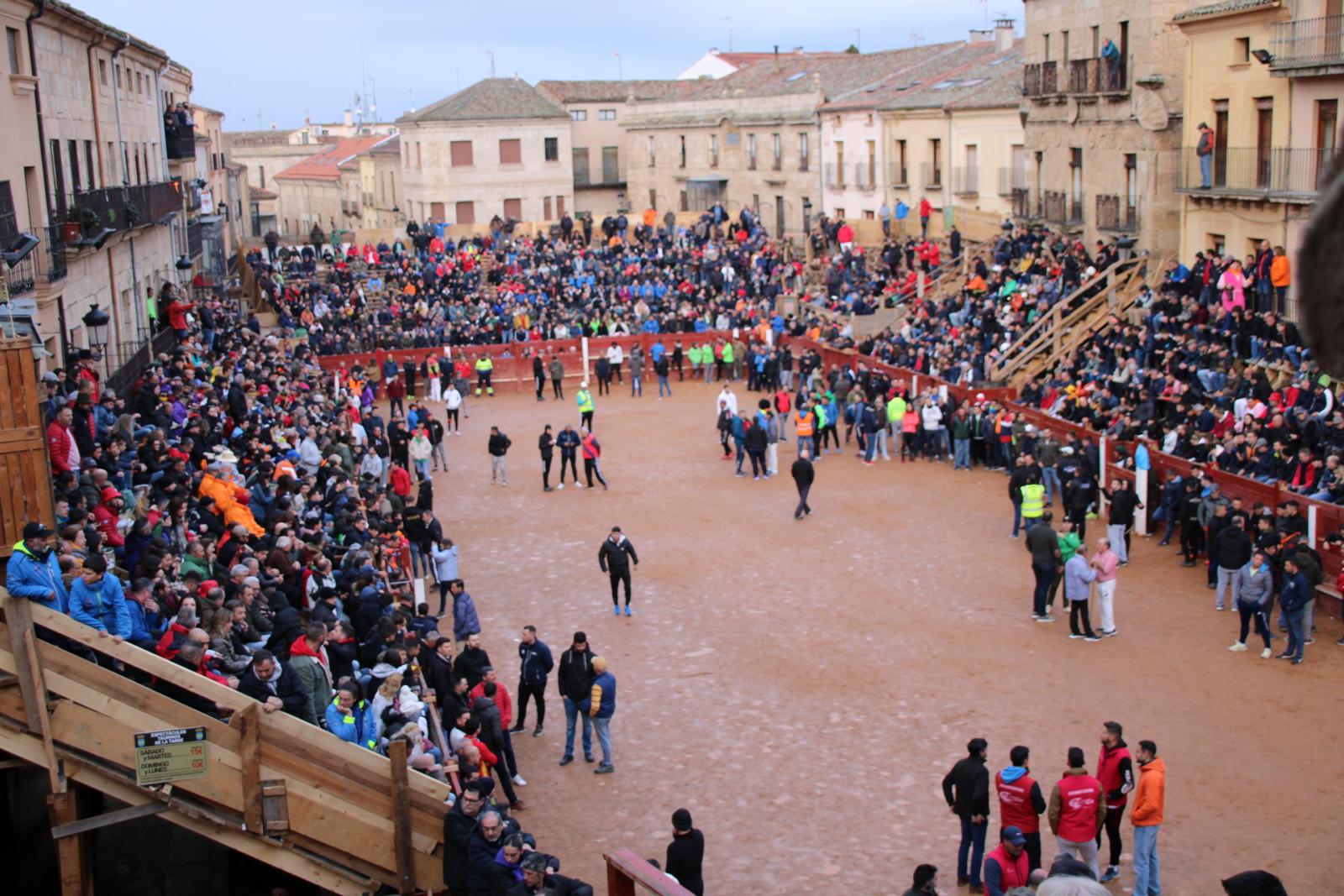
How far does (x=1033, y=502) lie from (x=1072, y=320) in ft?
41.6

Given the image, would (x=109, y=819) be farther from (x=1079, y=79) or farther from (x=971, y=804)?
(x=1079, y=79)

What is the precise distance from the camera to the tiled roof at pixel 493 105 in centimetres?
6125

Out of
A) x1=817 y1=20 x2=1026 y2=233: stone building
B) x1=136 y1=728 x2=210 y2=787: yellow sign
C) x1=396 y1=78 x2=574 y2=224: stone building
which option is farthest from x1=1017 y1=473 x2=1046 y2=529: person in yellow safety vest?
x1=396 y1=78 x2=574 y2=224: stone building

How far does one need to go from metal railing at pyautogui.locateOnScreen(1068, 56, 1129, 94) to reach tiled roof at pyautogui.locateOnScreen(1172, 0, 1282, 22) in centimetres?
305

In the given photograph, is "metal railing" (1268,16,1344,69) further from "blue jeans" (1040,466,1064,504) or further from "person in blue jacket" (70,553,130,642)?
"person in blue jacket" (70,553,130,642)

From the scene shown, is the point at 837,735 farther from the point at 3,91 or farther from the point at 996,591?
the point at 3,91

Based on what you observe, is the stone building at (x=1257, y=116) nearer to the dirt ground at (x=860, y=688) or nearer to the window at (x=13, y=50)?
the dirt ground at (x=860, y=688)

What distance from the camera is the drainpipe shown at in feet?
74.0

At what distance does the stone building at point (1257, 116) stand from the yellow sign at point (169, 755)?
21.9m

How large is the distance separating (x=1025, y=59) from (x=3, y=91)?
28971 mm

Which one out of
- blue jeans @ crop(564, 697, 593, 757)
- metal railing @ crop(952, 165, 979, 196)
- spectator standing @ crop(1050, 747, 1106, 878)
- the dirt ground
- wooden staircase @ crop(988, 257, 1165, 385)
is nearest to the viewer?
spectator standing @ crop(1050, 747, 1106, 878)

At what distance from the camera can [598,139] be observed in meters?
68.3

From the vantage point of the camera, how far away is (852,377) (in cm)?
3262

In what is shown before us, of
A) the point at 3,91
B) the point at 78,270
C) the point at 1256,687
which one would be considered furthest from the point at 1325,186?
the point at 78,270
